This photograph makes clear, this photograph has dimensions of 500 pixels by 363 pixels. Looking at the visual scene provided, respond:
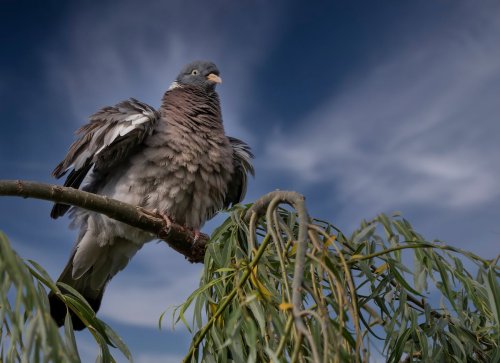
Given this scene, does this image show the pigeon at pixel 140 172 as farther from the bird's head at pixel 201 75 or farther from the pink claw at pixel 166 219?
the bird's head at pixel 201 75

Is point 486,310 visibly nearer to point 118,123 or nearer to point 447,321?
point 447,321

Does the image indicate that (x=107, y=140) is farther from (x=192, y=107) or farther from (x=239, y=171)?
(x=239, y=171)

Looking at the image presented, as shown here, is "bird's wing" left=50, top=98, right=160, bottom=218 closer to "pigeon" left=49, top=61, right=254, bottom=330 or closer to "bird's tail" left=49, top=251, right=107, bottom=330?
"pigeon" left=49, top=61, right=254, bottom=330

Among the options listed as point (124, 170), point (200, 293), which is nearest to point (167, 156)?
point (124, 170)

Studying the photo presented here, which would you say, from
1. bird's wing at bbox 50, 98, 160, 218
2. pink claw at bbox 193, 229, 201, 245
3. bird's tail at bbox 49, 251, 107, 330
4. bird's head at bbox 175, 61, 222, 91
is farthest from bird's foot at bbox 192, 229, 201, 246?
bird's head at bbox 175, 61, 222, 91

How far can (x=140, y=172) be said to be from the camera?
11.3ft

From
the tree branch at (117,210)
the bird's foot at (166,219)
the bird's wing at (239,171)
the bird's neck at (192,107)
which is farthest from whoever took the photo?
the bird's wing at (239,171)

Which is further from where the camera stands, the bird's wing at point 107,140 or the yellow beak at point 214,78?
the yellow beak at point 214,78

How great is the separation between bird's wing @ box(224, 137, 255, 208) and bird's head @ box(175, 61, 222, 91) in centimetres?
48

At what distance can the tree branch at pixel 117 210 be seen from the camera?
2.19 m

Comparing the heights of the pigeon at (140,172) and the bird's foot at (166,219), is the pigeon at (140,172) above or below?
above

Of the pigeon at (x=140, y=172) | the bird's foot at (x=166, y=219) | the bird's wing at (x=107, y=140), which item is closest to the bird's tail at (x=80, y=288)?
the pigeon at (x=140, y=172)

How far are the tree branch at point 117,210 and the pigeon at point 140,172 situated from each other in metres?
0.16

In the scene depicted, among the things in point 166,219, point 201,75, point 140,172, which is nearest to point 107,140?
point 140,172
